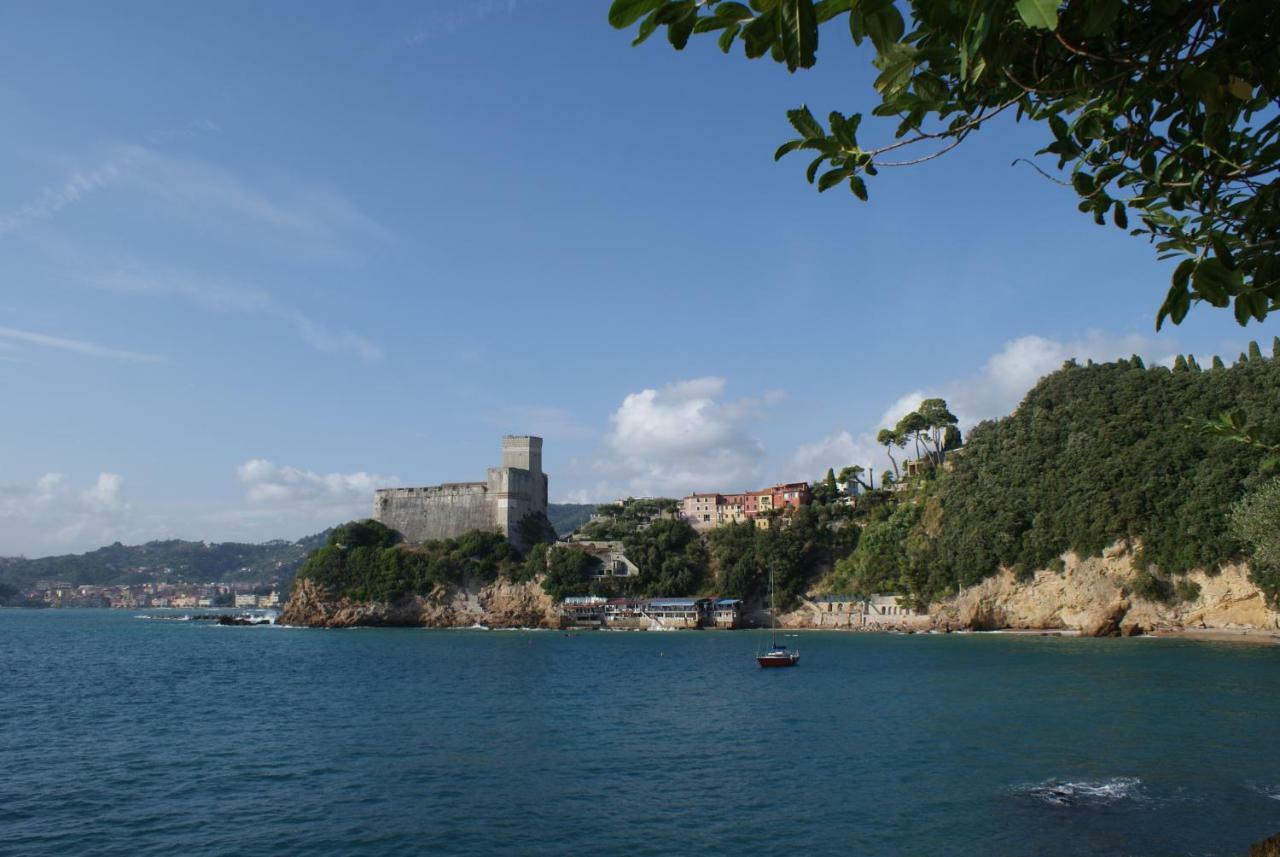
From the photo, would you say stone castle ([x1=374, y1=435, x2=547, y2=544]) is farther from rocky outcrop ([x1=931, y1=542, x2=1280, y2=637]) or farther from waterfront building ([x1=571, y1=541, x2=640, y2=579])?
rocky outcrop ([x1=931, y1=542, x2=1280, y2=637])

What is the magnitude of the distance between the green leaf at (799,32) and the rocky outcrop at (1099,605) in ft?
186

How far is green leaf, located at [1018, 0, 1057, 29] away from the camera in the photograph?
197cm

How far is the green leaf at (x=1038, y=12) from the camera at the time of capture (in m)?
1.97

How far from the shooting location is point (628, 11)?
2357 mm

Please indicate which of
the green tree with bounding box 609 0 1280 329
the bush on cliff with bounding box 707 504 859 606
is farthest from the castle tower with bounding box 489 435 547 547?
the green tree with bounding box 609 0 1280 329

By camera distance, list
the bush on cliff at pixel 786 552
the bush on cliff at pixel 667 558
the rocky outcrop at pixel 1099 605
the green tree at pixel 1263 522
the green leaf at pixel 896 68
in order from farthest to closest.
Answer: the bush on cliff at pixel 667 558
the bush on cliff at pixel 786 552
the rocky outcrop at pixel 1099 605
the green tree at pixel 1263 522
the green leaf at pixel 896 68

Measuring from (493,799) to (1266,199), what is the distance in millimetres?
15655

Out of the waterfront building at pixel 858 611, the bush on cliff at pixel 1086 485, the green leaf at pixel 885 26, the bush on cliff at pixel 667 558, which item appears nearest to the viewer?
the green leaf at pixel 885 26

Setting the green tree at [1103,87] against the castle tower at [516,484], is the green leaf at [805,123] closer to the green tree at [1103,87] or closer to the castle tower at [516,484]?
the green tree at [1103,87]

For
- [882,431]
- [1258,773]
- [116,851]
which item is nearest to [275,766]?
[116,851]

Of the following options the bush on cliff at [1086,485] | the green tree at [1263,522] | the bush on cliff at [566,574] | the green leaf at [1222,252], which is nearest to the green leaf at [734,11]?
the green leaf at [1222,252]

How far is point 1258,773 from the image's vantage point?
16.4m

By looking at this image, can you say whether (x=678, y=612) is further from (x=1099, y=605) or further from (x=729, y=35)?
(x=729, y=35)

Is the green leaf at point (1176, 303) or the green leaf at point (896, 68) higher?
the green leaf at point (896, 68)
